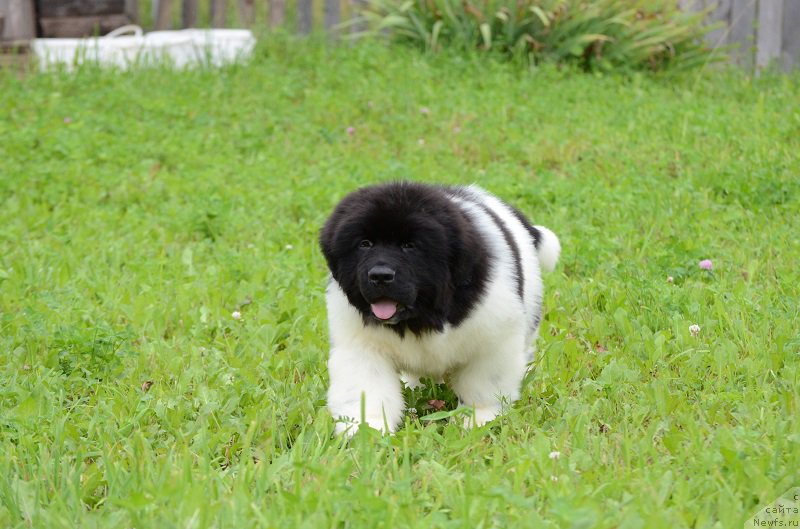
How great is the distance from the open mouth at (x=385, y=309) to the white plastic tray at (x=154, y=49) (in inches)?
282

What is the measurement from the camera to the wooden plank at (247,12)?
38.1 ft

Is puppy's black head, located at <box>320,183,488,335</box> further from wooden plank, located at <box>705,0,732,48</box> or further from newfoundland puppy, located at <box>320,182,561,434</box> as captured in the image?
wooden plank, located at <box>705,0,732,48</box>

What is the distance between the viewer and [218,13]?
11.8m

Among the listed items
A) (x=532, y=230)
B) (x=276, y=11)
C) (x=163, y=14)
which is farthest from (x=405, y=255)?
(x=163, y=14)

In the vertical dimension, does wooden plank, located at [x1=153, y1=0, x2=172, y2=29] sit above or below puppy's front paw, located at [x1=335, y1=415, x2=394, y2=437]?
above

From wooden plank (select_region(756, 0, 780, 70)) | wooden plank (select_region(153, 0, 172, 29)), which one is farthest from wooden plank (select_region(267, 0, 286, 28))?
wooden plank (select_region(756, 0, 780, 70))

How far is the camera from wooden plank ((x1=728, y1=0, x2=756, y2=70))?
10.8 m

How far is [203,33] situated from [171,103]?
199 cm

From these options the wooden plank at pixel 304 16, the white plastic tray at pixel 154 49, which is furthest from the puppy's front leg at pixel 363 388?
the wooden plank at pixel 304 16

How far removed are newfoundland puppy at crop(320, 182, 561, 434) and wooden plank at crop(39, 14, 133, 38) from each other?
27.9ft

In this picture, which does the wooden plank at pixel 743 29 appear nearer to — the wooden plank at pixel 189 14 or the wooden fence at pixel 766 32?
the wooden fence at pixel 766 32

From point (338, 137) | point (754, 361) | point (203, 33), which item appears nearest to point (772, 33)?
point (338, 137)

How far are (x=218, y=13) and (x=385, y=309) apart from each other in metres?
9.01

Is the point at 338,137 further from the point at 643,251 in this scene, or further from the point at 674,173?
the point at 643,251
